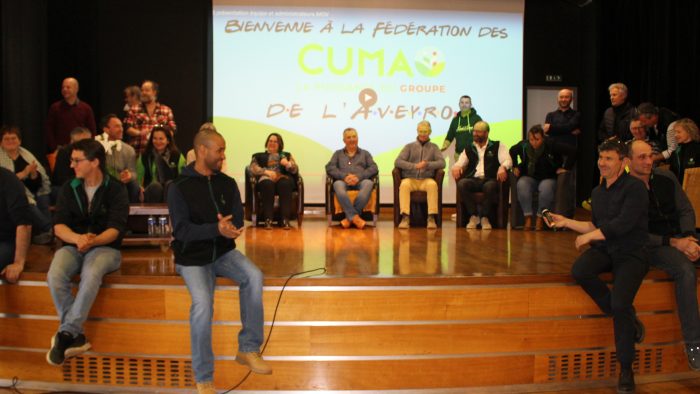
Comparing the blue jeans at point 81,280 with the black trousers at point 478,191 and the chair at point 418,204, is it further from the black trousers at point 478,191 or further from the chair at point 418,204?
the black trousers at point 478,191

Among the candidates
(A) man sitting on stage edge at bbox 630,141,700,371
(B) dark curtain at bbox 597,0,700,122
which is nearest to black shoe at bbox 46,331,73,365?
→ (A) man sitting on stage edge at bbox 630,141,700,371

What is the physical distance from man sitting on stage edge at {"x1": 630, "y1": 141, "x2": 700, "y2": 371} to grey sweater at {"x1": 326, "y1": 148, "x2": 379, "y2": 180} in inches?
126

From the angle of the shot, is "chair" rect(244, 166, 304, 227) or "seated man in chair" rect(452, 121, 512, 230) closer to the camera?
"seated man in chair" rect(452, 121, 512, 230)

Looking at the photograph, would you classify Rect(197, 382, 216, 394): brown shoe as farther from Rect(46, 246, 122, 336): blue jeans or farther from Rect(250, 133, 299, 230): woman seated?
Rect(250, 133, 299, 230): woman seated

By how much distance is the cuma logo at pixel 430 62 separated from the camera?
360 inches

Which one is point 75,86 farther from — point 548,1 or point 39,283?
point 548,1

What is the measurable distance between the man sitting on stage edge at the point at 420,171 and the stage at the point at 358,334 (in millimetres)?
2925

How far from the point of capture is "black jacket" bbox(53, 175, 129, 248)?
3.98 m

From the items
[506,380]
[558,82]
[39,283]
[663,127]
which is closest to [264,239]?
[39,283]

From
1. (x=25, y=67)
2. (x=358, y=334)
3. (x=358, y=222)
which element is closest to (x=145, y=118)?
(x=25, y=67)

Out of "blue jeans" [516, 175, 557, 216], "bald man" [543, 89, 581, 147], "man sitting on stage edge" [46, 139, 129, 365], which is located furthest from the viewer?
"bald man" [543, 89, 581, 147]

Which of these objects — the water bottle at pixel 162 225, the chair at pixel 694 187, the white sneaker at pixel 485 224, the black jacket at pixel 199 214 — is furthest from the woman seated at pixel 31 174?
the chair at pixel 694 187

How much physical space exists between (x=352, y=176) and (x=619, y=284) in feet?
11.5

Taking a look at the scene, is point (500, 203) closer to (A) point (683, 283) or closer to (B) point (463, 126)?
(B) point (463, 126)
